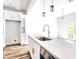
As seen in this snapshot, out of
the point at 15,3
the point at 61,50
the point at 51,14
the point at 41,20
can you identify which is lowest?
the point at 61,50

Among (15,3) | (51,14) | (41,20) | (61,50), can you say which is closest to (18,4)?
(15,3)

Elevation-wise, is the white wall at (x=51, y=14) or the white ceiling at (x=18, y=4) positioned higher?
the white ceiling at (x=18, y=4)

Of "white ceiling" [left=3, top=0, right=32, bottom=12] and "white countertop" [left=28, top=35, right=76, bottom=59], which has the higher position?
"white ceiling" [left=3, top=0, right=32, bottom=12]

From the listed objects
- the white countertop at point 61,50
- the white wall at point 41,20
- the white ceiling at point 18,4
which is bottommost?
the white countertop at point 61,50

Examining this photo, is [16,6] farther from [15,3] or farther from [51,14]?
[51,14]

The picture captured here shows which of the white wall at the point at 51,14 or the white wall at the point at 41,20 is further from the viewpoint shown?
the white wall at the point at 41,20

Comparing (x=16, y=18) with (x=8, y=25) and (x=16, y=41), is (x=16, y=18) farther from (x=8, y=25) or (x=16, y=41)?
(x=16, y=41)

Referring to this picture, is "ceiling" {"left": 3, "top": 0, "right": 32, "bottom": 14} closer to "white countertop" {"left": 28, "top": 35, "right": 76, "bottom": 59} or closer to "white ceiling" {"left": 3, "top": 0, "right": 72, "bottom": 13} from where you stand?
"white ceiling" {"left": 3, "top": 0, "right": 72, "bottom": 13}

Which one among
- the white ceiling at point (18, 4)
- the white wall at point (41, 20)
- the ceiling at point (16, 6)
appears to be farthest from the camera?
the ceiling at point (16, 6)

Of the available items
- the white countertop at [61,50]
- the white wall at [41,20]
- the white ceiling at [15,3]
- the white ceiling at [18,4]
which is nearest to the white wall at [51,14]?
the white wall at [41,20]

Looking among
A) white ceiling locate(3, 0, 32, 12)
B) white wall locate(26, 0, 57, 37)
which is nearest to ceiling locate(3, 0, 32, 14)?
white ceiling locate(3, 0, 32, 12)

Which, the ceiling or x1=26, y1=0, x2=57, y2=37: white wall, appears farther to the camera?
the ceiling

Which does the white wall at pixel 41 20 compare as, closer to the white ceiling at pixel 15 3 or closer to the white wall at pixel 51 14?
the white wall at pixel 51 14

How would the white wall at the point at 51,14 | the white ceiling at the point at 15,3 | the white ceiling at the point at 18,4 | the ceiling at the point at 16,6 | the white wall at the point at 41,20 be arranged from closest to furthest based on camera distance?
the white wall at the point at 51,14 → the white ceiling at the point at 18,4 → the white wall at the point at 41,20 → the white ceiling at the point at 15,3 → the ceiling at the point at 16,6
